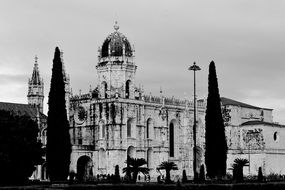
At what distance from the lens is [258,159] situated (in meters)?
99.8

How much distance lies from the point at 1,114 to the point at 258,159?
5549 centimetres

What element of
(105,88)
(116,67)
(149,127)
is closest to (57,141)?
(116,67)

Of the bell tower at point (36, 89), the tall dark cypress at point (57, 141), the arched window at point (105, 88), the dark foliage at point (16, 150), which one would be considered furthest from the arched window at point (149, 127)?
the tall dark cypress at point (57, 141)

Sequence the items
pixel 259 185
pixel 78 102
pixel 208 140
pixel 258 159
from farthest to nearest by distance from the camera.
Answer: pixel 258 159 < pixel 78 102 < pixel 208 140 < pixel 259 185

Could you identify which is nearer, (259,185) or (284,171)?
(259,185)

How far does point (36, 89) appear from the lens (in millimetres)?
103875

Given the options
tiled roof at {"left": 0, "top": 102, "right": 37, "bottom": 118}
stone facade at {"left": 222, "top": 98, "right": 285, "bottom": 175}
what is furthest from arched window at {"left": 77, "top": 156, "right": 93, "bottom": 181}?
stone facade at {"left": 222, "top": 98, "right": 285, "bottom": 175}

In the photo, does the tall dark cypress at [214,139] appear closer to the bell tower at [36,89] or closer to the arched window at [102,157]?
the arched window at [102,157]

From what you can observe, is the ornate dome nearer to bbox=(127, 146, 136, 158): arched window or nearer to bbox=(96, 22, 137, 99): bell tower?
bbox=(96, 22, 137, 99): bell tower

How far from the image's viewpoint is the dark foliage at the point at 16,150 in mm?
50406

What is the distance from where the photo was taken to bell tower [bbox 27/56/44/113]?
103188mm

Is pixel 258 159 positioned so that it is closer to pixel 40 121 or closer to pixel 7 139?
pixel 40 121

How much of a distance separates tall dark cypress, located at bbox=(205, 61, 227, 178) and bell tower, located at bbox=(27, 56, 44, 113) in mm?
51761

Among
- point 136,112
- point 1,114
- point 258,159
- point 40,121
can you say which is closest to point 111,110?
point 136,112
